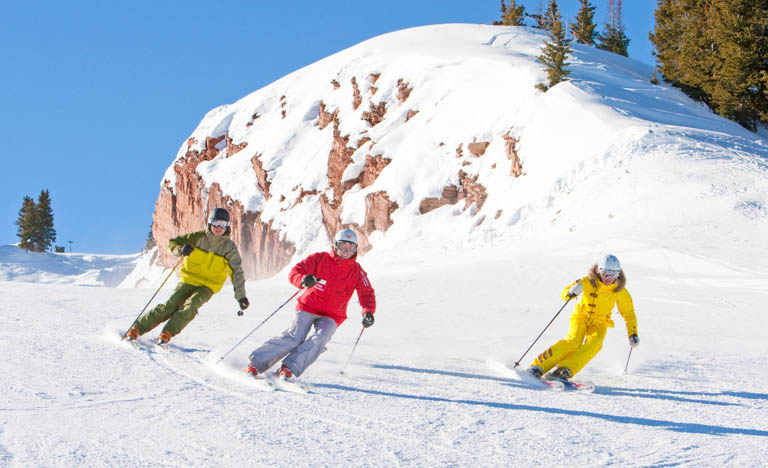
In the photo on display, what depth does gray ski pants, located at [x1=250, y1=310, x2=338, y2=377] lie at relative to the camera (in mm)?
4852

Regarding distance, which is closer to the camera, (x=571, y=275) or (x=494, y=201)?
(x=571, y=275)

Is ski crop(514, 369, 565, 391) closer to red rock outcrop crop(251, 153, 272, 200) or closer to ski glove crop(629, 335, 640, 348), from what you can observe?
ski glove crop(629, 335, 640, 348)

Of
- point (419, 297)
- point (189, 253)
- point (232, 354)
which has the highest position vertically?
point (189, 253)

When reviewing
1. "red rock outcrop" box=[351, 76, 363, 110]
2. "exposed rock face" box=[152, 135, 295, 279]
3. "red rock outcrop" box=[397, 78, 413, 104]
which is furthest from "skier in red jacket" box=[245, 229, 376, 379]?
"red rock outcrop" box=[351, 76, 363, 110]

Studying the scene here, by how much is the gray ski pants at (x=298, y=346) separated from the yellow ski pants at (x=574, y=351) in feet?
6.40

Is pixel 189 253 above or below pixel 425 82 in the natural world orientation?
below

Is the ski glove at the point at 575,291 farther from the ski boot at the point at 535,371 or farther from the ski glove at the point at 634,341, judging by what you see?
the ski boot at the point at 535,371

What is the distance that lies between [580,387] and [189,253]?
4.10m

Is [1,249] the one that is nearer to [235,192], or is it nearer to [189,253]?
[235,192]

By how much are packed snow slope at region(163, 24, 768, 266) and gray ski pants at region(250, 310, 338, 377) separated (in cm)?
1052

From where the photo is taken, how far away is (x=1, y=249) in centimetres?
5766

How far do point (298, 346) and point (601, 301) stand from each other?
2.87 m

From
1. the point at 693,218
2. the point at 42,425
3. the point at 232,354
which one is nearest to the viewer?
the point at 42,425

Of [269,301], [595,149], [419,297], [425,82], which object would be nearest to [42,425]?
[269,301]
